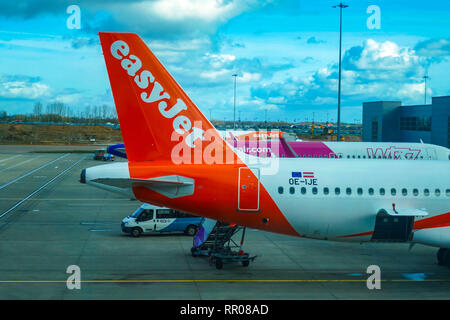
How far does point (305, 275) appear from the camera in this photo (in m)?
24.7

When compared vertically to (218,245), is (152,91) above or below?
above

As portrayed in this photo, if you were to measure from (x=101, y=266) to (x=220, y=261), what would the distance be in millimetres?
5823

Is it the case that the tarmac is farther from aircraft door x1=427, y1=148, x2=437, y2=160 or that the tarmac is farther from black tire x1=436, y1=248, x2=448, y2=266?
aircraft door x1=427, y1=148, x2=437, y2=160

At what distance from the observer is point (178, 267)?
1011 inches

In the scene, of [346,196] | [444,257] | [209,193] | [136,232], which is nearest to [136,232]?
[136,232]

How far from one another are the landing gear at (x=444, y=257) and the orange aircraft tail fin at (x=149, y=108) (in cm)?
1273

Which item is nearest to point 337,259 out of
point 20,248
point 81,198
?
point 20,248

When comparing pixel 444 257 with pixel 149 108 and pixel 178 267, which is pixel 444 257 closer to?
pixel 178 267

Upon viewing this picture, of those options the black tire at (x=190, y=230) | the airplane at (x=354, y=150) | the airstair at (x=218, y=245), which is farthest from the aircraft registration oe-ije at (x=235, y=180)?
the airplane at (x=354, y=150)

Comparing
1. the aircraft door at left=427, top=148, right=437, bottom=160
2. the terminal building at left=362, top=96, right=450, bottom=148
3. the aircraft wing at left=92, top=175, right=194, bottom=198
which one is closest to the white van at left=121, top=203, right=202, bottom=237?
the aircraft wing at left=92, top=175, right=194, bottom=198

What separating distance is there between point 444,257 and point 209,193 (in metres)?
13.0

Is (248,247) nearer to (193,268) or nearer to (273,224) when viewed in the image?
(193,268)

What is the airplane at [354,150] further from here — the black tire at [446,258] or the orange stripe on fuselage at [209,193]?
the orange stripe on fuselage at [209,193]

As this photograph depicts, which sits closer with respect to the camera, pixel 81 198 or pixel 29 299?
pixel 29 299
